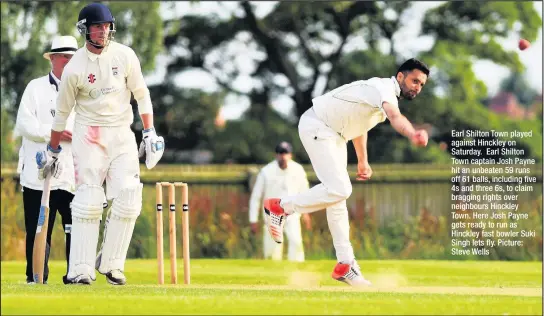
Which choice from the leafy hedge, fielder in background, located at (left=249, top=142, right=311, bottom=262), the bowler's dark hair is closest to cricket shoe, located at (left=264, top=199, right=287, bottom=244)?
the bowler's dark hair

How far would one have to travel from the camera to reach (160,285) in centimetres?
1067

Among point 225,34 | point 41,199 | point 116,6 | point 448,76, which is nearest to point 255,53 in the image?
point 225,34

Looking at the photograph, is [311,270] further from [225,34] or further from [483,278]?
[225,34]

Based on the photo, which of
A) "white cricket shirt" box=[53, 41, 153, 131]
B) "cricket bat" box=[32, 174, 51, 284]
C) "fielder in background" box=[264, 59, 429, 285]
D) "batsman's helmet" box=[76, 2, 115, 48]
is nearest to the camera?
"batsman's helmet" box=[76, 2, 115, 48]

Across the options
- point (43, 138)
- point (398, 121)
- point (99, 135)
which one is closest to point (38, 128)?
point (43, 138)

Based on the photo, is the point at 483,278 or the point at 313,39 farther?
the point at 313,39

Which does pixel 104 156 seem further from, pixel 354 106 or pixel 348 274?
pixel 348 274

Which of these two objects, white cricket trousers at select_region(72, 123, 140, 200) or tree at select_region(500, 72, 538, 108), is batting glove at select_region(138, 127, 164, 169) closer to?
white cricket trousers at select_region(72, 123, 140, 200)

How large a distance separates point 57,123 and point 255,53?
25774 mm

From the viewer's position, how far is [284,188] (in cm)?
1783

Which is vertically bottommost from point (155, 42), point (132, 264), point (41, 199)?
point (132, 264)

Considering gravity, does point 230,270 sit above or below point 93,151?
below

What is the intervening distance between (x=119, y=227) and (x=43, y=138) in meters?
1.20

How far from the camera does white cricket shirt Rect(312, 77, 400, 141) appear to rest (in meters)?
10.5
